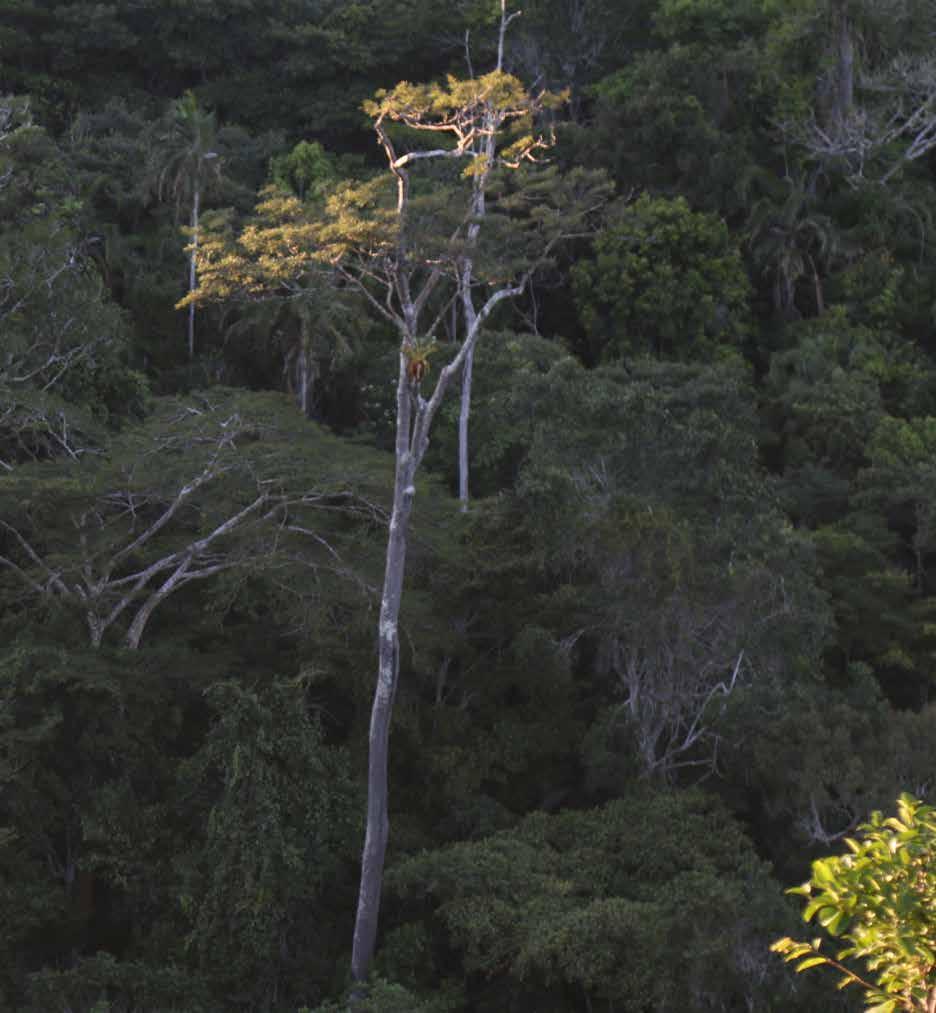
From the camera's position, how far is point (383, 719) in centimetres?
1494

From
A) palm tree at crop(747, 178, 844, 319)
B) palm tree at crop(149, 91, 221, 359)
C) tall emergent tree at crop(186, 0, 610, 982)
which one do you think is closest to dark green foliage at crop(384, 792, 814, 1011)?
tall emergent tree at crop(186, 0, 610, 982)

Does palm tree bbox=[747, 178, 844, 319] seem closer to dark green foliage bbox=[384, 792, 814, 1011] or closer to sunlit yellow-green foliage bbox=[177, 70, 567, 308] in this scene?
sunlit yellow-green foliage bbox=[177, 70, 567, 308]

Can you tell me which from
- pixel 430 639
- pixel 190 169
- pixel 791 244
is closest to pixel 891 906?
pixel 430 639

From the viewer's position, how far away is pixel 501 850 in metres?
15.8

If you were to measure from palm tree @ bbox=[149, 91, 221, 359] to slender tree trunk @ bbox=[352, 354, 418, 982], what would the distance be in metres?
19.8


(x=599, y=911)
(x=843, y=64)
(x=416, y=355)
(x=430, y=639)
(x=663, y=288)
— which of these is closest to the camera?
(x=599, y=911)

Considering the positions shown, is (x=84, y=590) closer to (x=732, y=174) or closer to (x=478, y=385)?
(x=478, y=385)

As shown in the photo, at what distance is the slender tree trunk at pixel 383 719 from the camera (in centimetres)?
1454

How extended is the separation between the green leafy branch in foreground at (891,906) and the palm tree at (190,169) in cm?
3011

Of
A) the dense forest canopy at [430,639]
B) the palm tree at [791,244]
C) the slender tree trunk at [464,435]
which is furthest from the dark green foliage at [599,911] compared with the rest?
the palm tree at [791,244]

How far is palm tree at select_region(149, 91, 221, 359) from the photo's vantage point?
34.0 metres

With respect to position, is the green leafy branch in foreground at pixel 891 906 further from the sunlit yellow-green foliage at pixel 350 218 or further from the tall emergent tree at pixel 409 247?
the sunlit yellow-green foliage at pixel 350 218

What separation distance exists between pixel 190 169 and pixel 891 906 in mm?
31990

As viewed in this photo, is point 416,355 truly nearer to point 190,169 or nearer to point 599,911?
point 599,911
